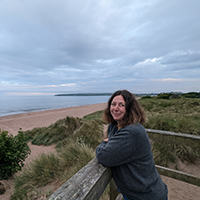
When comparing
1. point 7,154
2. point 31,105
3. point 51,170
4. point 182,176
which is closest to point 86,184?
point 182,176

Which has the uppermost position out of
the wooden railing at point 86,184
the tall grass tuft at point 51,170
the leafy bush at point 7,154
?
the wooden railing at point 86,184

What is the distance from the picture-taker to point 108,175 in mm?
1228

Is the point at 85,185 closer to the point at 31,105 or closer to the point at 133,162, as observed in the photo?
the point at 133,162

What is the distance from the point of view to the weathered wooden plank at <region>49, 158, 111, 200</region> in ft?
2.59

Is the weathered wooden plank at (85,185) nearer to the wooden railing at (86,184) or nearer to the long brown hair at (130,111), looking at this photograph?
the wooden railing at (86,184)

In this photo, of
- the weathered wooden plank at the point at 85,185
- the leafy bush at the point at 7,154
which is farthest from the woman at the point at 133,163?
the leafy bush at the point at 7,154

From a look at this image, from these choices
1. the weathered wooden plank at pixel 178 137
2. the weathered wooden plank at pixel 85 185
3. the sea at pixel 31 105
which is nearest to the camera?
the weathered wooden plank at pixel 85 185

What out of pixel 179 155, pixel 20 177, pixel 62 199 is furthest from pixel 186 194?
pixel 20 177

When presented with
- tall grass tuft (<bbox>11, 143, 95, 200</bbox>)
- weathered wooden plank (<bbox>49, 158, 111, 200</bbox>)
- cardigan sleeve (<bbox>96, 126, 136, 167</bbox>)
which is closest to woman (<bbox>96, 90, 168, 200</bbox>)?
cardigan sleeve (<bbox>96, 126, 136, 167</bbox>)

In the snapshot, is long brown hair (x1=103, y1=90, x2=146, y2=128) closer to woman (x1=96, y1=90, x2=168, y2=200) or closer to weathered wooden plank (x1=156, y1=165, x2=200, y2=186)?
woman (x1=96, y1=90, x2=168, y2=200)

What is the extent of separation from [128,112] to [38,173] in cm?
330

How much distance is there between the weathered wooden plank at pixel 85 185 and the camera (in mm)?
790

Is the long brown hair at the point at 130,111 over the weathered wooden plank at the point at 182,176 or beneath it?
over

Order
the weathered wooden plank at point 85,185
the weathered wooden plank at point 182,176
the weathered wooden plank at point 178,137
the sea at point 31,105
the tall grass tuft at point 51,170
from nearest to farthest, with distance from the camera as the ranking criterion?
the weathered wooden plank at point 85,185 → the weathered wooden plank at point 178,137 → the weathered wooden plank at point 182,176 → the tall grass tuft at point 51,170 → the sea at point 31,105
